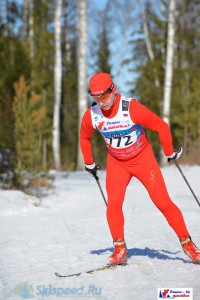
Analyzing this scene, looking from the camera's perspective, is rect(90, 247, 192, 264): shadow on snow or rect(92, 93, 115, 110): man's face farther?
rect(90, 247, 192, 264): shadow on snow

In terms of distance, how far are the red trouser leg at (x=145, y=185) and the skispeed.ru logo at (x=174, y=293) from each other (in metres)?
1.01

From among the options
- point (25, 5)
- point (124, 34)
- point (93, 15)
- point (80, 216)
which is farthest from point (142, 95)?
point (80, 216)

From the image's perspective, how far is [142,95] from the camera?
2548cm

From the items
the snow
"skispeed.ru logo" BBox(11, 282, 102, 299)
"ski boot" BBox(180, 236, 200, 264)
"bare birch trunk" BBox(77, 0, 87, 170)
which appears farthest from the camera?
"bare birch trunk" BBox(77, 0, 87, 170)

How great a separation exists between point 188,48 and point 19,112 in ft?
74.2

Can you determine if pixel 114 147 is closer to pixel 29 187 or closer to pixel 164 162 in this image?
pixel 29 187

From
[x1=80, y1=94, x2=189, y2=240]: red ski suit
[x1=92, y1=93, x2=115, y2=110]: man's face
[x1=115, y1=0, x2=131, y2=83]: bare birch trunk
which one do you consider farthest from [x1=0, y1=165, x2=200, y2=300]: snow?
[x1=115, y1=0, x2=131, y2=83]: bare birch trunk

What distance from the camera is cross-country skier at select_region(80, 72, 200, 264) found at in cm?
449

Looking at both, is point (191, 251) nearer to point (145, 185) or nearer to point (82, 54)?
point (145, 185)

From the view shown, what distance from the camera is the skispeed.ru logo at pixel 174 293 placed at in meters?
3.45

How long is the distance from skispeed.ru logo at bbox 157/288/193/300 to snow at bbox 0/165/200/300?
49 millimetres

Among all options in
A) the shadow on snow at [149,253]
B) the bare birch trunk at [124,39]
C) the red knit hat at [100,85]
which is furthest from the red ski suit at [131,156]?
the bare birch trunk at [124,39]

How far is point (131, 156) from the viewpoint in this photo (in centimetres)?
470

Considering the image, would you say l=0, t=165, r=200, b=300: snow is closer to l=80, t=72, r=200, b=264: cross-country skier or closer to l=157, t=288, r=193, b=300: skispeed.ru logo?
l=157, t=288, r=193, b=300: skispeed.ru logo
